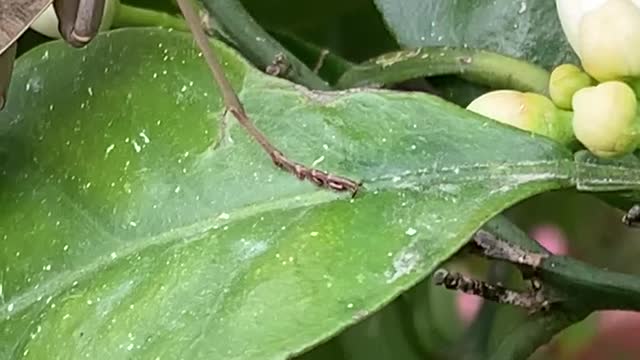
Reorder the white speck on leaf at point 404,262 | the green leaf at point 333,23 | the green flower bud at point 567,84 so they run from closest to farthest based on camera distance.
Answer: 1. the white speck on leaf at point 404,262
2. the green flower bud at point 567,84
3. the green leaf at point 333,23

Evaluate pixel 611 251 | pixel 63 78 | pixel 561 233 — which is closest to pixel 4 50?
pixel 63 78

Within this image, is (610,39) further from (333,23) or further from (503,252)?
(333,23)

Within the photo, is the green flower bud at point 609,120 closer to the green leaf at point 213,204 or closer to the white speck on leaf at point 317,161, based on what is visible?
the green leaf at point 213,204

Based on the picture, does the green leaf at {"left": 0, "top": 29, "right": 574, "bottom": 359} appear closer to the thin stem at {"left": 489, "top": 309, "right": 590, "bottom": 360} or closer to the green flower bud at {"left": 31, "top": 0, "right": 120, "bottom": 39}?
the green flower bud at {"left": 31, "top": 0, "right": 120, "bottom": 39}

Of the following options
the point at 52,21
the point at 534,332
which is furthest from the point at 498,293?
the point at 52,21

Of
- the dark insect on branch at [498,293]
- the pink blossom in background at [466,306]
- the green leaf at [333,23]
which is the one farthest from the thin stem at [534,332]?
the pink blossom in background at [466,306]

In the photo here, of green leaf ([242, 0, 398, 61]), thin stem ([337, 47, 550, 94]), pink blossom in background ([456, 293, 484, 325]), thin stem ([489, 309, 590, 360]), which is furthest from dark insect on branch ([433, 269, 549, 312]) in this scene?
pink blossom in background ([456, 293, 484, 325])

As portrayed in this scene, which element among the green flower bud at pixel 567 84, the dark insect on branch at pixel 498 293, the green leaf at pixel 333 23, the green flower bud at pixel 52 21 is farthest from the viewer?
the green leaf at pixel 333 23
